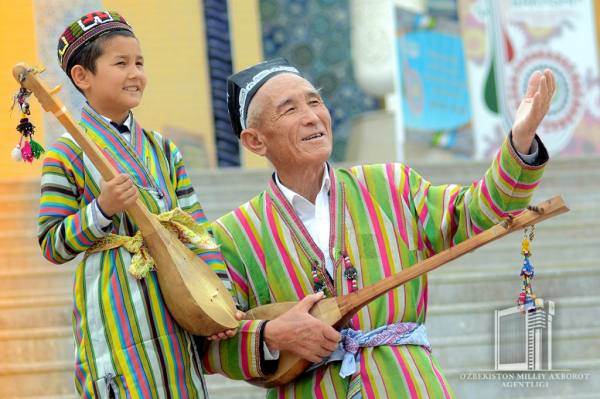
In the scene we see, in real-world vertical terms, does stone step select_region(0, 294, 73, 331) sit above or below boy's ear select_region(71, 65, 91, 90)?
below

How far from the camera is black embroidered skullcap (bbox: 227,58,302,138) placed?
2.78 m

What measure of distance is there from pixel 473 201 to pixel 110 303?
1008 millimetres

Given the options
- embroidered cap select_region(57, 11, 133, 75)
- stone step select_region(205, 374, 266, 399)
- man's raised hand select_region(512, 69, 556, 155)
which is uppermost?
embroidered cap select_region(57, 11, 133, 75)

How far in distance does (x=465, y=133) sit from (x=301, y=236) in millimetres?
7121

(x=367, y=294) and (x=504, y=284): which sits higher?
(x=367, y=294)

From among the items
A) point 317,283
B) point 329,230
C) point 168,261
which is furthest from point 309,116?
point 168,261

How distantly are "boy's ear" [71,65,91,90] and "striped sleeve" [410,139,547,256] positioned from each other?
97 centimetres

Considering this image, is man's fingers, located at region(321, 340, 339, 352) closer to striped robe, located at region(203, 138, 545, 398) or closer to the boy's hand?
striped robe, located at region(203, 138, 545, 398)

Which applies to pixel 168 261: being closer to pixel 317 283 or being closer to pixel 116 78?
pixel 317 283

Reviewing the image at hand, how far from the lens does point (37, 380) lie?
4520mm

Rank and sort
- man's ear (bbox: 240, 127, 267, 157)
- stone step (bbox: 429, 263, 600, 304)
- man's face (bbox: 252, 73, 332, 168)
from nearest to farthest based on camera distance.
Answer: man's face (bbox: 252, 73, 332, 168), man's ear (bbox: 240, 127, 267, 157), stone step (bbox: 429, 263, 600, 304)

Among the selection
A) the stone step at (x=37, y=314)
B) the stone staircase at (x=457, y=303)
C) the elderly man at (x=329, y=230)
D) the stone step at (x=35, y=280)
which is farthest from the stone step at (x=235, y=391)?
the elderly man at (x=329, y=230)

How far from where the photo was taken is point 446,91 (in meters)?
9.41
